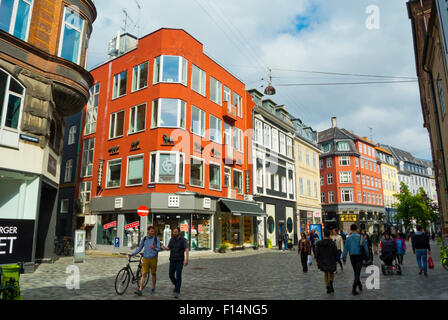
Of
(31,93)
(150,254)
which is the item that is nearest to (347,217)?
(150,254)

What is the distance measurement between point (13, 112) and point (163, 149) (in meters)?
11.0

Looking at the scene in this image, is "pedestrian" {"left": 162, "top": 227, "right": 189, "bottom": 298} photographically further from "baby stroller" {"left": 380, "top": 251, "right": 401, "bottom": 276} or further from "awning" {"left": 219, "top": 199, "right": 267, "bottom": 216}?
"awning" {"left": 219, "top": 199, "right": 267, "bottom": 216}

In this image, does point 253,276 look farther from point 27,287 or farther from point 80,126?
point 80,126

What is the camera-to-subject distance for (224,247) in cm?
2503

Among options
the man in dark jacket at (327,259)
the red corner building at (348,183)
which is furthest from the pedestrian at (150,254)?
the red corner building at (348,183)

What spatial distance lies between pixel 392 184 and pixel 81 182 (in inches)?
2547

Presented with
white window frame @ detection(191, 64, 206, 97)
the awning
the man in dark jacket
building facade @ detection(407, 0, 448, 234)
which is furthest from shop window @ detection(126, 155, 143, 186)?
building facade @ detection(407, 0, 448, 234)

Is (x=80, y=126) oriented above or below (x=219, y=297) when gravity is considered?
above

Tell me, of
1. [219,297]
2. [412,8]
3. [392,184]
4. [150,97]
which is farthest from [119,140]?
[392,184]

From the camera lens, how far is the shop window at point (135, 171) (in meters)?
23.4

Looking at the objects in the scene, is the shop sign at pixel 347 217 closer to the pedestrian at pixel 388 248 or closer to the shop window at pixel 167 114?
the shop window at pixel 167 114

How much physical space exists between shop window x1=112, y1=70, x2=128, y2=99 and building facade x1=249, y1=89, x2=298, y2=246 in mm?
12360

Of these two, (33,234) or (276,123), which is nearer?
(33,234)

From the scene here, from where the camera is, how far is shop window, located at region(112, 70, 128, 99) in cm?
2675
